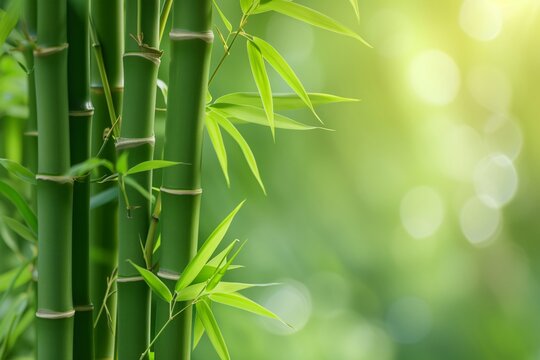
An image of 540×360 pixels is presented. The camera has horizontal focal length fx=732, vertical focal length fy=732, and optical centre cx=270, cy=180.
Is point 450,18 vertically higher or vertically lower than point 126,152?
higher

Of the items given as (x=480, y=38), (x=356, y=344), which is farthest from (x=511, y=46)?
(x=356, y=344)

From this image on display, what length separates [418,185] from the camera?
1716mm

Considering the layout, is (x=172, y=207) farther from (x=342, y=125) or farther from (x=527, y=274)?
(x=527, y=274)

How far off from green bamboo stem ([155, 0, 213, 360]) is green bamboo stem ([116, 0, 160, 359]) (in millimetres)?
14

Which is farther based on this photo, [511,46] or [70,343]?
[511,46]

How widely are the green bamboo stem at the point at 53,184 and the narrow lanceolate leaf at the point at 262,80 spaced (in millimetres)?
121

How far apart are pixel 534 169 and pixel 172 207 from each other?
1.49m

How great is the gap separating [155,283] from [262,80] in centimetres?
15

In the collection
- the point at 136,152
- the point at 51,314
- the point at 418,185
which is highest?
the point at 136,152

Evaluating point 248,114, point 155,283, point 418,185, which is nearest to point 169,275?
point 155,283

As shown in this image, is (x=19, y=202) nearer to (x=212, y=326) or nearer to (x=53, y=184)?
(x=53, y=184)

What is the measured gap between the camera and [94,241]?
1.66 feet

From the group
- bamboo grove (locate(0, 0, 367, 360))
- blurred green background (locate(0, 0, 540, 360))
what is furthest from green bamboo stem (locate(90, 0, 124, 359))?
blurred green background (locate(0, 0, 540, 360))

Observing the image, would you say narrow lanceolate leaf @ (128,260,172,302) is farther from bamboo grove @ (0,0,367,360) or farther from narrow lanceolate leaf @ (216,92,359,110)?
narrow lanceolate leaf @ (216,92,359,110)
